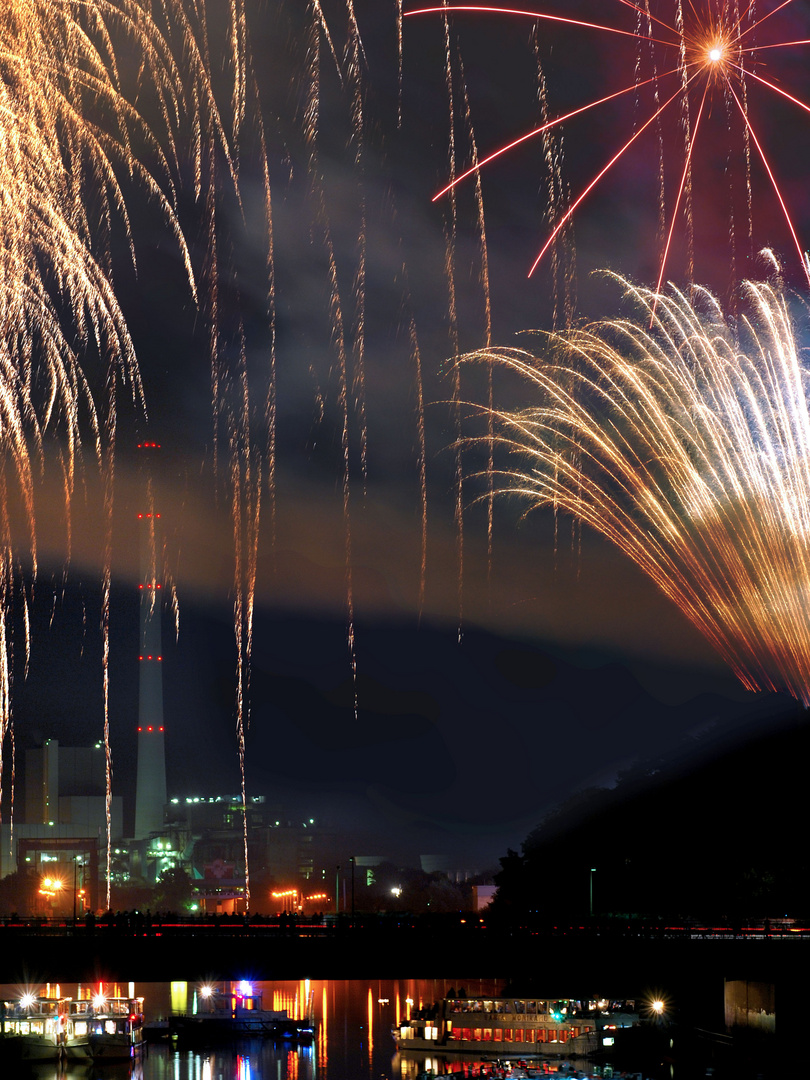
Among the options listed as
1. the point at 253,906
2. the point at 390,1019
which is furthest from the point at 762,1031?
the point at 253,906

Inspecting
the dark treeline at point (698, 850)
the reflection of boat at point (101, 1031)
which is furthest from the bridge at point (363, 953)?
the dark treeline at point (698, 850)

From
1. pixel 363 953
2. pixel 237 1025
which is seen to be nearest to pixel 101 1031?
pixel 237 1025

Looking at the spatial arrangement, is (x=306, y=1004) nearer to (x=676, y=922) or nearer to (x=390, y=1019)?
(x=390, y=1019)

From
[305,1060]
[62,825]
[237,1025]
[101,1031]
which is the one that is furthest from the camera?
[62,825]

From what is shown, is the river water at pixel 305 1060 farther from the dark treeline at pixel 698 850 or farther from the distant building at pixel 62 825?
the distant building at pixel 62 825

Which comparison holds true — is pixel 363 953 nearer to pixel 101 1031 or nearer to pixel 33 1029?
pixel 101 1031

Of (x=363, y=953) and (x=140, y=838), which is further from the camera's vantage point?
(x=140, y=838)

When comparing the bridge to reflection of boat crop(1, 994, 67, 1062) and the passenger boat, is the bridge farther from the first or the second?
reflection of boat crop(1, 994, 67, 1062)

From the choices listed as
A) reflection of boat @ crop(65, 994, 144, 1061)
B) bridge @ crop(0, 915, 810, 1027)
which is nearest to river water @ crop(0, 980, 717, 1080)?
reflection of boat @ crop(65, 994, 144, 1061)
